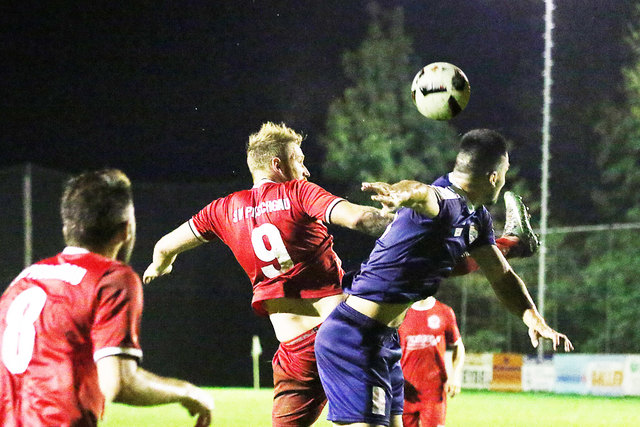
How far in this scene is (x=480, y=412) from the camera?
1670 centimetres

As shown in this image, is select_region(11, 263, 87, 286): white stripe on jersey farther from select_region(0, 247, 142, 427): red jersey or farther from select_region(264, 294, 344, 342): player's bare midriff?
select_region(264, 294, 344, 342): player's bare midriff

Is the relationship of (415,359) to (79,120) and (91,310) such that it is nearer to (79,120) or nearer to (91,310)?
(91,310)

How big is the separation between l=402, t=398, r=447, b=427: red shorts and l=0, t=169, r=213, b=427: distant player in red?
5683mm

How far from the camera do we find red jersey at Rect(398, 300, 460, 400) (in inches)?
354

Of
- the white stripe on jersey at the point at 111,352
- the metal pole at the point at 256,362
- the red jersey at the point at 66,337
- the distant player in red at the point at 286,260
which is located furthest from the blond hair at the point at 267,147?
the metal pole at the point at 256,362

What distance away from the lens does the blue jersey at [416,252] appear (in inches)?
187

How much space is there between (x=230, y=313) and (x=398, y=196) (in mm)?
17991

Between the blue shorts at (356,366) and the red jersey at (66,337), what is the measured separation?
178cm

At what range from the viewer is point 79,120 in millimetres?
39719

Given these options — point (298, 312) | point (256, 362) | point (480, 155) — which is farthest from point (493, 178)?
point (256, 362)

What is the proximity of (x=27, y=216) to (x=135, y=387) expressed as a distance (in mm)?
19290

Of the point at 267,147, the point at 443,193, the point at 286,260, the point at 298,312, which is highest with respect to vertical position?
the point at 267,147

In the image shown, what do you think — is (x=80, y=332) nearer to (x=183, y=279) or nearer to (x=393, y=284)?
(x=393, y=284)

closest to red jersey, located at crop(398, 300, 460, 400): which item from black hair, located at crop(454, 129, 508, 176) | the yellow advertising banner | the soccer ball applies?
the soccer ball
